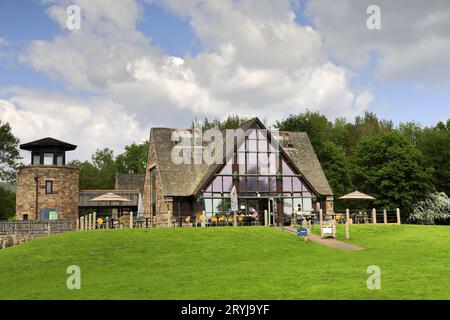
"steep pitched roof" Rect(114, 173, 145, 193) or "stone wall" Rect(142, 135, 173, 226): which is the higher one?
"steep pitched roof" Rect(114, 173, 145, 193)

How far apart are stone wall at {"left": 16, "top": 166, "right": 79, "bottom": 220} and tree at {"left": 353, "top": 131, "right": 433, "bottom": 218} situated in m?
30.5

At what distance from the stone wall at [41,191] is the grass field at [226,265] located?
1710cm

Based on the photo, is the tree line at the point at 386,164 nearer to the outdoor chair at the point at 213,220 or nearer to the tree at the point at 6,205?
the tree at the point at 6,205

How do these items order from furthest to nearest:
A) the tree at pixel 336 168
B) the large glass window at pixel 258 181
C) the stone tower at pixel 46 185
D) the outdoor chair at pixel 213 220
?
the tree at pixel 336 168
the stone tower at pixel 46 185
the large glass window at pixel 258 181
the outdoor chair at pixel 213 220

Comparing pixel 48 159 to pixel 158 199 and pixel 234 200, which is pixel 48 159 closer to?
pixel 158 199

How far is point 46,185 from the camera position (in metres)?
49.4

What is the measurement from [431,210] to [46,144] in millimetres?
38451

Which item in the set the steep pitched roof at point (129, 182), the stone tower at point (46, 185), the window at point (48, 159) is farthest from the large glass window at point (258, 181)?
the steep pitched roof at point (129, 182)

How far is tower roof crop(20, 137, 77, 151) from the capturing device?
164 feet

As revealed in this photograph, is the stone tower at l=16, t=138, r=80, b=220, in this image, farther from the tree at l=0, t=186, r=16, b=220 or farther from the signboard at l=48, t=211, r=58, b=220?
the tree at l=0, t=186, r=16, b=220

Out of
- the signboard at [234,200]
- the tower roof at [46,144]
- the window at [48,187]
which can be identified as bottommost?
the signboard at [234,200]

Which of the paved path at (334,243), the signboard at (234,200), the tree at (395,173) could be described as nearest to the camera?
the paved path at (334,243)

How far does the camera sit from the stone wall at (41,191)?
48.9 meters

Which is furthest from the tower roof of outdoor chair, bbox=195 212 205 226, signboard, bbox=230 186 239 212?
signboard, bbox=230 186 239 212
